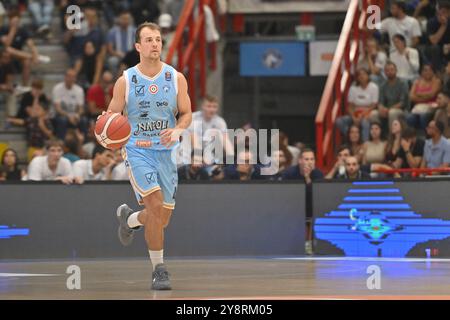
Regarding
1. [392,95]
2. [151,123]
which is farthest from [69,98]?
[151,123]

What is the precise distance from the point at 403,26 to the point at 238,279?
32.1 feet

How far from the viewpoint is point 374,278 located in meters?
12.7

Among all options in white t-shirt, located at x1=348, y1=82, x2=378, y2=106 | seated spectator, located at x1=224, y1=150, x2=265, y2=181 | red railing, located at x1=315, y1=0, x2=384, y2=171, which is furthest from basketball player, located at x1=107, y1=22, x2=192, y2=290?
white t-shirt, located at x1=348, y1=82, x2=378, y2=106

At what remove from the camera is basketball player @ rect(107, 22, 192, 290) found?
1234 cm

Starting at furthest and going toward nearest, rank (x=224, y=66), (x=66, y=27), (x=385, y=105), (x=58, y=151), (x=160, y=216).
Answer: (x=224, y=66) → (x=66, y=27) → (x=385, y=105) → (x=58, y=151) → (x=160, y=216)

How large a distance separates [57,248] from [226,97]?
378 inches

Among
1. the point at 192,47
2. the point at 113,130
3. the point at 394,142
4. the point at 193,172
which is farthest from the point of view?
the point at 192,47

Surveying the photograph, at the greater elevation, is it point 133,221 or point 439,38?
point 439,38

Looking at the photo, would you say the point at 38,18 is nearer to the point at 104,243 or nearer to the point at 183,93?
the point at 104,243

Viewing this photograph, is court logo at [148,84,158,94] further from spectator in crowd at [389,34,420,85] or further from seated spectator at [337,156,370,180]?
spectator in crowd at [389,34,420,85]

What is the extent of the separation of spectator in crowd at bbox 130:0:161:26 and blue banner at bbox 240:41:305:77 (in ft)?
6.15

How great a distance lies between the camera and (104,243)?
1772 centimetres

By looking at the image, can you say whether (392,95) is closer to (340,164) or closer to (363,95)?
(363,95)

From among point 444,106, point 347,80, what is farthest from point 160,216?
point 347,80
